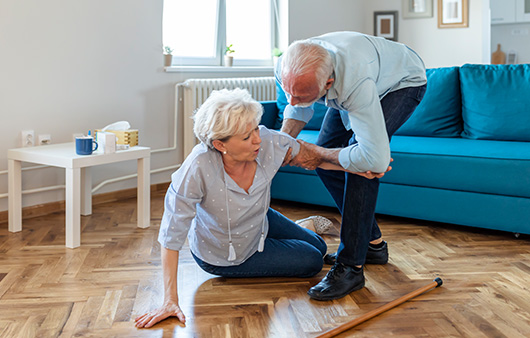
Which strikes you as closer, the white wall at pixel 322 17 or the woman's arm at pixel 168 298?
the woman's arm at pixel 168 298

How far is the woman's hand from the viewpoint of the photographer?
1879mm

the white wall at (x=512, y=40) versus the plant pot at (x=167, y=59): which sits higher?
the white wall at (x=512, y=40)

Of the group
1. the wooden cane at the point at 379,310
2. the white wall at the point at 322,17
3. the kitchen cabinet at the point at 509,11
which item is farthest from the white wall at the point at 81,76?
the kitchen cabinet at the point at 509,11

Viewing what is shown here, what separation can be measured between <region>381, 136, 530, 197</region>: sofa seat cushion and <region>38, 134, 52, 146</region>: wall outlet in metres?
1.91

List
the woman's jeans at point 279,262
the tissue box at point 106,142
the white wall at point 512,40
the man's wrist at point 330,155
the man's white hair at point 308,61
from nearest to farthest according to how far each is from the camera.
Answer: the man's white hair at point 308,61 < the man's wrist at point 330,155 < the woman's jeans at point 279,262 < the tissue box at point 106,142 < the white wall at point 512,40

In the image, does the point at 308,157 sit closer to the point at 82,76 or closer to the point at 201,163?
the point at 201,163

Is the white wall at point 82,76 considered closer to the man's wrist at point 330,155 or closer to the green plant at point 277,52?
the green plant at point 277,52

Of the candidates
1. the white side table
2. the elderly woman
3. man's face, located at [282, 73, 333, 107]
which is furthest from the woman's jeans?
the white side table

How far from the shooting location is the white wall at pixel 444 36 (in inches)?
218

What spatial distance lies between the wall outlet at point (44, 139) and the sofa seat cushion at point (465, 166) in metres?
1.91

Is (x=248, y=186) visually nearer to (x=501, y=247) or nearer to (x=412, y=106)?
(x=412, y=106)

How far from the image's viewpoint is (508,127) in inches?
129

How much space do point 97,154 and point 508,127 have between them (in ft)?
7.34

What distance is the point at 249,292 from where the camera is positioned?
2182mm
